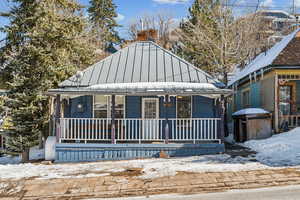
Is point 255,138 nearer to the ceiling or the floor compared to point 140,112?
nearer to the floor

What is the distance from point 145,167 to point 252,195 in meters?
3.76

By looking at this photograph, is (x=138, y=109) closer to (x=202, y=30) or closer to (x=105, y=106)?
(x=105, y=106)

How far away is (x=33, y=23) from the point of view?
1270 centimetres

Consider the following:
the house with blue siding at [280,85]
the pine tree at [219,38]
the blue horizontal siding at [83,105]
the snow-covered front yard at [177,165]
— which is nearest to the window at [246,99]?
the house with blue siding at [280,85]

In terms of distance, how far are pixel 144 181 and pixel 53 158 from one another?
16.8 feet

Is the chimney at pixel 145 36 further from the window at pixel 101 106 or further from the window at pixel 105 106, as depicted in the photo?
the window at pixel 101 106

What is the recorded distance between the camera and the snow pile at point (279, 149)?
830 cm

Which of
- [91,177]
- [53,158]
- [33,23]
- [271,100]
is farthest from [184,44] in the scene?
[91,177]

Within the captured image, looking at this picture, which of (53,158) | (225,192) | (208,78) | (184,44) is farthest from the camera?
(184,44)

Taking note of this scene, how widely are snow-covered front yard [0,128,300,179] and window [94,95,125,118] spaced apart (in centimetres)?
293

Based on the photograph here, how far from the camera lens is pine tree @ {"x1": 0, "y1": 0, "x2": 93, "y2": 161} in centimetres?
1171

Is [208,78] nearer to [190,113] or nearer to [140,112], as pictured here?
[190,113]

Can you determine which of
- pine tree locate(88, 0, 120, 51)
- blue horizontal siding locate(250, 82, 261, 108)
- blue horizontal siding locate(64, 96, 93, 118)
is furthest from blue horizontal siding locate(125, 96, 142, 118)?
pine tree locate(88, 0, 120, 51)

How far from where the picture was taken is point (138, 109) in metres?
12.0
